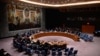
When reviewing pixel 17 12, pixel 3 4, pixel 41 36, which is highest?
pixel 3 4

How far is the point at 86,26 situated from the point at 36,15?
1001 cm

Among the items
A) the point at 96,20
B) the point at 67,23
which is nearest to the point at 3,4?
the point at 67,23

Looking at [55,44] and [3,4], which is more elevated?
[3,4]

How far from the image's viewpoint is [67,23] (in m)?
26.8

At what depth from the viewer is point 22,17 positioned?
19.9 metres

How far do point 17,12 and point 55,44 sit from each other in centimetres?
1039

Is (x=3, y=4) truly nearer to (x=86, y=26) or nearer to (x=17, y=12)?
(x=17, y=12)

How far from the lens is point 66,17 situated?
2688 cm

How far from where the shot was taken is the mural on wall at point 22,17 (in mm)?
17938

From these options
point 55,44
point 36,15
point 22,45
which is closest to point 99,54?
point 55,44

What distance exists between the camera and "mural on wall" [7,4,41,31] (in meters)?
17.9

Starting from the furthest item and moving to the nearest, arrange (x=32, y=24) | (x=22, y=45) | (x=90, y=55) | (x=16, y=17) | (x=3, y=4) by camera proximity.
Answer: (x=32, y=24) → (x=16, y=17) → (x=3, y=4) → (x=22, y=45) → (x=90, y=55)

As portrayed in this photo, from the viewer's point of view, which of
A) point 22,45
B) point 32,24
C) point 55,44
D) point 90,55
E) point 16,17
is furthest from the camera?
point 32,24

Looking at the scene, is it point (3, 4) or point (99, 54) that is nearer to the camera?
point (99, 54)
